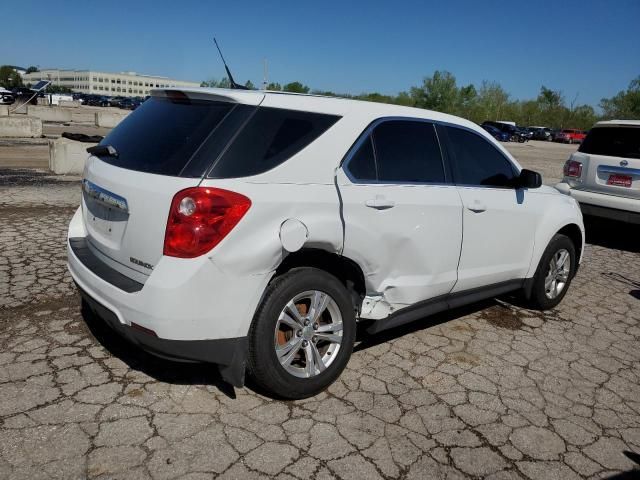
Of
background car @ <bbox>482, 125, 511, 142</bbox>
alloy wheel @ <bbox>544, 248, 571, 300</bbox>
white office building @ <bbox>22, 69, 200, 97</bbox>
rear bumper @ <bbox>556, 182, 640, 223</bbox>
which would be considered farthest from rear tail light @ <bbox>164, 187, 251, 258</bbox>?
white office building @ <bbox>22, 69, 200, 97</bbox>

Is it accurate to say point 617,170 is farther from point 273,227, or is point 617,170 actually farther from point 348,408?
point 273,227

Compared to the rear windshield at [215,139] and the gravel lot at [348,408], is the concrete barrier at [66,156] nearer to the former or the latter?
the gravel lot at [348,408]

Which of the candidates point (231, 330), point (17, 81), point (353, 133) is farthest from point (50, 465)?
point (17, 81)

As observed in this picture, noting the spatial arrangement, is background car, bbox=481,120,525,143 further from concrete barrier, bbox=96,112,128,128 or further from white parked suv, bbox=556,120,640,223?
white parked suv, bbox=556,120,640,223

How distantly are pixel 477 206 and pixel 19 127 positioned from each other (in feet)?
62.2

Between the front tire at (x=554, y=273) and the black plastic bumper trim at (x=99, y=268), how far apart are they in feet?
11.4

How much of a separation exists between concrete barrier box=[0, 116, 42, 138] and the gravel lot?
16121 millimetres

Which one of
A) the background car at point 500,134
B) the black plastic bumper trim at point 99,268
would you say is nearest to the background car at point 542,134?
the background car at point 500,134

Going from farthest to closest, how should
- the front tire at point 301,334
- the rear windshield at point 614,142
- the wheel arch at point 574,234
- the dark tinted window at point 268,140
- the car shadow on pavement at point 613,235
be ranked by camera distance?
1. the car shadow on pavement at point 613,235
2. the rear windshield at point 614,142
3. the wheel arch at point 574,234
4. the front tire at point 301,334
5. the dark tinted window at point 268,140

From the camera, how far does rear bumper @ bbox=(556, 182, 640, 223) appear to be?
23.0 feet

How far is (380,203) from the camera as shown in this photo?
3.16 metres

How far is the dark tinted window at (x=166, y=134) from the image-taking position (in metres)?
2.76

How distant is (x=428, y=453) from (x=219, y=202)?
5.45 feet

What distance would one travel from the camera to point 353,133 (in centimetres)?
315
